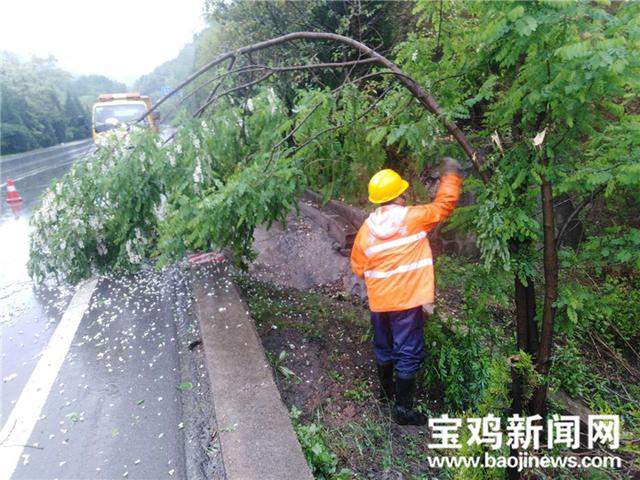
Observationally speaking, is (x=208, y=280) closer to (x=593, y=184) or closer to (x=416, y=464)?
(x=416, y=464)

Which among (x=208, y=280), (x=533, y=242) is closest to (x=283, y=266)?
(x=208, y=280)

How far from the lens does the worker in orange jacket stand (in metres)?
3.35

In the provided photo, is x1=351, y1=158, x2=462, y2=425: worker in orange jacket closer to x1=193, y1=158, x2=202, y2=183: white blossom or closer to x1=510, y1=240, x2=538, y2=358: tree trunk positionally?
x1=510, y1=240, x2=538, y2=358: tree trunk

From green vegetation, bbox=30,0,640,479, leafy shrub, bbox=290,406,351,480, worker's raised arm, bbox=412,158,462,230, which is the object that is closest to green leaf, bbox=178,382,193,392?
Result: green vegetation, bbox=30,0,640,479

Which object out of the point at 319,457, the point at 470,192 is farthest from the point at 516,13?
the point at 319,457

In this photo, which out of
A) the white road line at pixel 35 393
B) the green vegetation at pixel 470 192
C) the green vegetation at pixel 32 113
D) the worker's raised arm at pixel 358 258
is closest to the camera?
the green vegetation at pixel 470 192

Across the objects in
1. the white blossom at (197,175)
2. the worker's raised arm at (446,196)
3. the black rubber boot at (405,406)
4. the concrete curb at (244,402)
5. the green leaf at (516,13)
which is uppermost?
the green leaf at (516,13)

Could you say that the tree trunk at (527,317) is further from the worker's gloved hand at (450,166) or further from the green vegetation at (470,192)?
the worker's gloved hand at (450,166)

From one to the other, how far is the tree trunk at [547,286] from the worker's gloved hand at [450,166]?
724mm

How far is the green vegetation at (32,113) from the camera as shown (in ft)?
102

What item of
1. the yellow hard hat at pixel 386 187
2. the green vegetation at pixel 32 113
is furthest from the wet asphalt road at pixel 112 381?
the green vegetation at pixel 32 113

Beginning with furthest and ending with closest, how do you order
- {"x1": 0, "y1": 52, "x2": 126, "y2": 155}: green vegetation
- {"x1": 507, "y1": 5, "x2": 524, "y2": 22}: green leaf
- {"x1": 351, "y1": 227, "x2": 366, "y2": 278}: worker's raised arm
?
{"x1": 0, "y1": 52, "x2": 126, "y2": 155}: green vegetation < {"x1": 351, "y1": 227, "x2": 366, "y2": 278}: worker's raised arm < {"x1": 507, "y1": 5, "x2": 524, "y2": 22}: green leaf

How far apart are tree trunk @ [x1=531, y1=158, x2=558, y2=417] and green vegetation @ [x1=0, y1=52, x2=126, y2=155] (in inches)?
1413

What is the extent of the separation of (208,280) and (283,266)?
1801 millimetres
